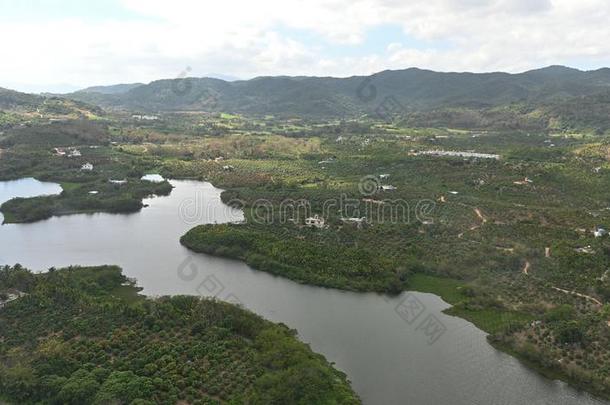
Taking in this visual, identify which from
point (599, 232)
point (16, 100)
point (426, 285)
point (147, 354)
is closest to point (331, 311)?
point (426, 285)

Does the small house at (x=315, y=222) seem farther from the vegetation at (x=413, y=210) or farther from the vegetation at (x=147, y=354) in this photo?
the vegetation at (x=147, y=354)

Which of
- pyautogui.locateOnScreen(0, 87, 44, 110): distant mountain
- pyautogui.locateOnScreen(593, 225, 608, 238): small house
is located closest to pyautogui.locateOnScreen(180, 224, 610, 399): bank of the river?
pyautogui.locateOnScreen(593, 225, 608, 238): small house

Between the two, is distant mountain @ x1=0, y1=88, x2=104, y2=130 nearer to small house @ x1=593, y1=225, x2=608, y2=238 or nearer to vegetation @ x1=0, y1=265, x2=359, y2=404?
vegetation @ x1=0, y1=265, x2=359, y2=404

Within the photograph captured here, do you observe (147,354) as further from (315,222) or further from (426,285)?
(315,222)

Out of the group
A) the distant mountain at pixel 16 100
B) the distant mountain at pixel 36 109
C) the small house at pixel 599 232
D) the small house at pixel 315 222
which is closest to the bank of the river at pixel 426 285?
the small house at pixel 315 222

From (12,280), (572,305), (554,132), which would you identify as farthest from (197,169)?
(554,132)
